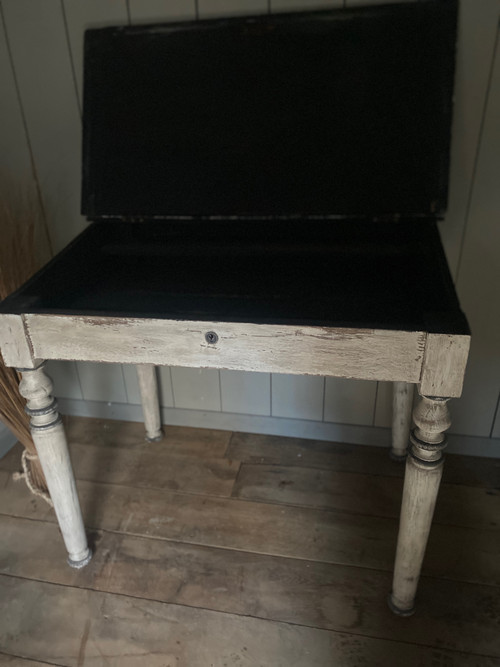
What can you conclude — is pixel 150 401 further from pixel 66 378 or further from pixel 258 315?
pixel 258 315

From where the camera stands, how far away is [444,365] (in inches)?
34.4

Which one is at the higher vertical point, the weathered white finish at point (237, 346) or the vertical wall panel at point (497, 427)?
the weathered white finish at point (237, 346)

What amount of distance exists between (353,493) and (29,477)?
2.98 feet

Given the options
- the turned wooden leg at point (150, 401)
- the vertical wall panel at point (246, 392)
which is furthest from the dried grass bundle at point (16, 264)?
the vertical wall panel at point (246, 392)

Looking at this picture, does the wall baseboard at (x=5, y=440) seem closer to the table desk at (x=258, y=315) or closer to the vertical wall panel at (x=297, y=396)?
the table desk at (x=258, y=315)

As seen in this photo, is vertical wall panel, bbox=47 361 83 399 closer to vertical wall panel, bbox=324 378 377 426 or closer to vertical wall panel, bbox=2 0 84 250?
vertical wall panel, bbox=2 0 84 250

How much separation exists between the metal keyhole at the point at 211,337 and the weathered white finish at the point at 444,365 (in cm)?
35

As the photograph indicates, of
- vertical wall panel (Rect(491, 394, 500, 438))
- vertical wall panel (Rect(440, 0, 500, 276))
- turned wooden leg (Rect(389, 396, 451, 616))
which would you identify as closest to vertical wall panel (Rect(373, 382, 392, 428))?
vertical wall panel (Rect(491, 394, 500, 438))

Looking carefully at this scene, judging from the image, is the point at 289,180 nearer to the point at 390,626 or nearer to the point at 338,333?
the point at 338,333

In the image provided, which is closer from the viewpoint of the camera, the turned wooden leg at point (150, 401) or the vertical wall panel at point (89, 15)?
the vertical wall panel at point (89, 15)

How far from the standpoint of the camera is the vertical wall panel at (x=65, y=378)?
1.80 m

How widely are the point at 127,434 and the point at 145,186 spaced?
86cm

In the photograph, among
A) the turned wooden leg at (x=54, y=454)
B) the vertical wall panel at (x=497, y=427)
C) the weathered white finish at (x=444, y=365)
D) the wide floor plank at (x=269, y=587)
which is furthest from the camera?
the vertical wall panel at (x=497, y=427)

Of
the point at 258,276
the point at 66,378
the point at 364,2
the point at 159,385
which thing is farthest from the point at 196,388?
the point at 364,2
